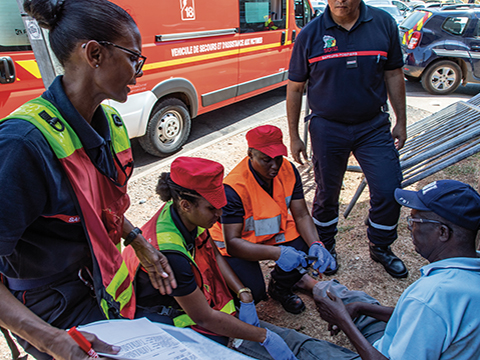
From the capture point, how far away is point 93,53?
1.18 m

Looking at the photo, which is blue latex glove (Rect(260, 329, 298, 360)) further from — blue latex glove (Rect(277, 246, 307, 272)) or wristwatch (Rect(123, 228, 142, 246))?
wristwatch (Rect(123, 228, 142, 246))

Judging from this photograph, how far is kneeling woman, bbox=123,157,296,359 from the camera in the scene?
1692mm

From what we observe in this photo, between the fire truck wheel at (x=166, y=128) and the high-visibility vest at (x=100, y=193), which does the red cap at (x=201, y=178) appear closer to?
the high-visibility vest at (x=100, y=193)

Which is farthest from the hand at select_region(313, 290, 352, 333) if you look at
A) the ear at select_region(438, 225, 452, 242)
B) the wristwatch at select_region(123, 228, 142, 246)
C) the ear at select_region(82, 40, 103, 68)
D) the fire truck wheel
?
the fire truck wheel

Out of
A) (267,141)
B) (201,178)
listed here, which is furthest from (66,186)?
(267,141)

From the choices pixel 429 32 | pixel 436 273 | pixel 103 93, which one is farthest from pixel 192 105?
pixel 429 32

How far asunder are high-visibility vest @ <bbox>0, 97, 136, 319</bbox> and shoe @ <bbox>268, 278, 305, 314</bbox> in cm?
126

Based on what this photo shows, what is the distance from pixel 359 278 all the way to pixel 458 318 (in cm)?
177

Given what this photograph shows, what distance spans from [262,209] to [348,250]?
123 centimetres

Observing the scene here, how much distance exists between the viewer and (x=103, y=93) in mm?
1282

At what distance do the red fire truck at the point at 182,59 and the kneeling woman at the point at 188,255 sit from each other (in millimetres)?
2647

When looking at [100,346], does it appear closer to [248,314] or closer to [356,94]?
[248,314]

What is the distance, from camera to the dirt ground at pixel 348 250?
8.41 ft

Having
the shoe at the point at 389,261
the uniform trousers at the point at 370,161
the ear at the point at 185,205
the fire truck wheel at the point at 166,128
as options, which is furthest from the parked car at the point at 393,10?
the ear at the point at 185,205
